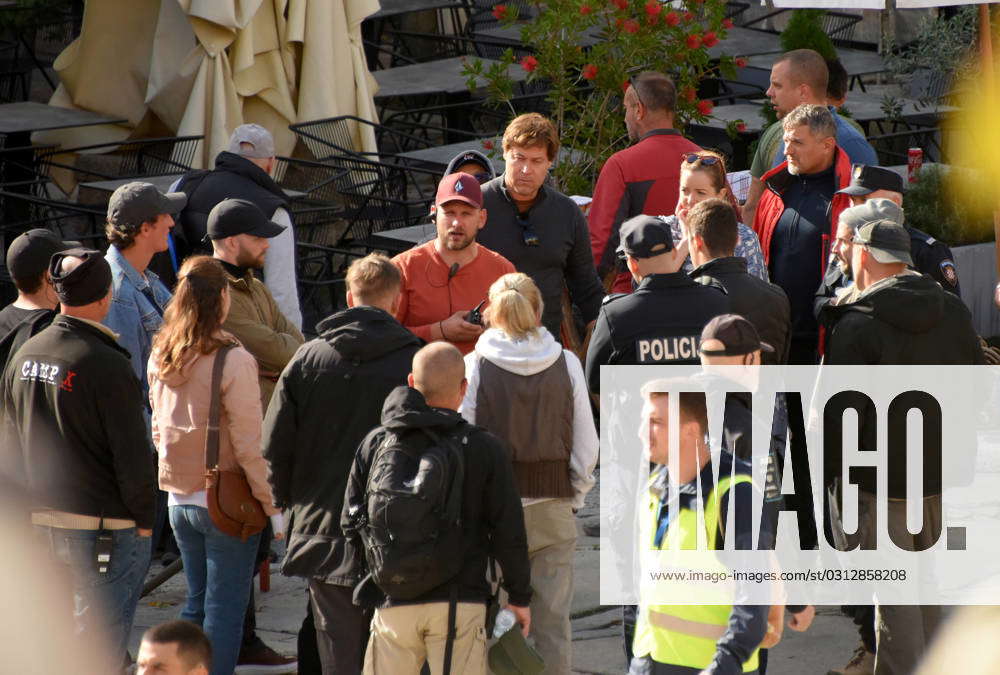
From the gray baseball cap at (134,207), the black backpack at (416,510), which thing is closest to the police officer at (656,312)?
the black backpack at (416,510)

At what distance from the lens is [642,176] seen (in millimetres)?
6281

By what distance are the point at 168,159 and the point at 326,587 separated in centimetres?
573

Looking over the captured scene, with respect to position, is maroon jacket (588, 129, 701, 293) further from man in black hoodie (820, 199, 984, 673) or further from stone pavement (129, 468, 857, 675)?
man in black hoodie (820, 199, 984, 673)

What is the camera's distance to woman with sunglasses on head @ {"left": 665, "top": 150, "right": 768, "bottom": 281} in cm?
550

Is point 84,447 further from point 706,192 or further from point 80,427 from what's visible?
point 706,192

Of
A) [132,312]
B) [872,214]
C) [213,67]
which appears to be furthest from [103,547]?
[213,67]

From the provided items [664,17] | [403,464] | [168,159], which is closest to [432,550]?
[403,464]

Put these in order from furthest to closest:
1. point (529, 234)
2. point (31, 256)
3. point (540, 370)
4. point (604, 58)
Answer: point (604, 58) < point (529, 234) < point (31, 256) < point (540, 370)

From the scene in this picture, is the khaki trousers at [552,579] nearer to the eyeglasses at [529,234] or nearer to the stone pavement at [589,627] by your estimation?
the stone pavement at [589,627]

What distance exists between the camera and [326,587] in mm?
4461

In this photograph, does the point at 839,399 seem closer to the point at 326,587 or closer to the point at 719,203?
the point at 719,203

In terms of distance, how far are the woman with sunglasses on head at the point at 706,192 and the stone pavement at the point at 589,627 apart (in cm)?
139

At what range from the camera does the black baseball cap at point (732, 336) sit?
4.16 metres

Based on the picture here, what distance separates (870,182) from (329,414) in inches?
95.1
